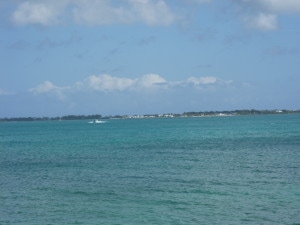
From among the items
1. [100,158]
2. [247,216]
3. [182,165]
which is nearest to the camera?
[247,216]

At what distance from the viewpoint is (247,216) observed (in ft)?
99.5

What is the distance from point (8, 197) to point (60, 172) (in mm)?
14923

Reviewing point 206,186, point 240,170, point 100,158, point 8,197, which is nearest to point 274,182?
point 206,186

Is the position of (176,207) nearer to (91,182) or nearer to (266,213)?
(266,213)

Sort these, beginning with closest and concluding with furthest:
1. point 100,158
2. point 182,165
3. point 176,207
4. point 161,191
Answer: point 176,207 → point 161,191 → point 182,165 → point 100,158

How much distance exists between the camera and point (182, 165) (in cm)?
5609

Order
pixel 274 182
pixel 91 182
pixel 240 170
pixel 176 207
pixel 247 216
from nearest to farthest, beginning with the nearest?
1. pixel 247 216
2. pixel 176 207
3. pixel 274 182
4. pixel 91 182
5. pixel 240 170

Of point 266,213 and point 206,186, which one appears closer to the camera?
point 266,213

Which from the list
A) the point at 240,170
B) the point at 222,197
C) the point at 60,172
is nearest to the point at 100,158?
the point at 60,172

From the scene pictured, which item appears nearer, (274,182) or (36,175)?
(274,182)

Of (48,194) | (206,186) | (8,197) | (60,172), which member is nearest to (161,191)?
(206,186)

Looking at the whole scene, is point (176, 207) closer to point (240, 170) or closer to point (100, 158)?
point (240, 170)

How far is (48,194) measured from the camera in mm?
39469

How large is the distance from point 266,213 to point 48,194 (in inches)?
642
